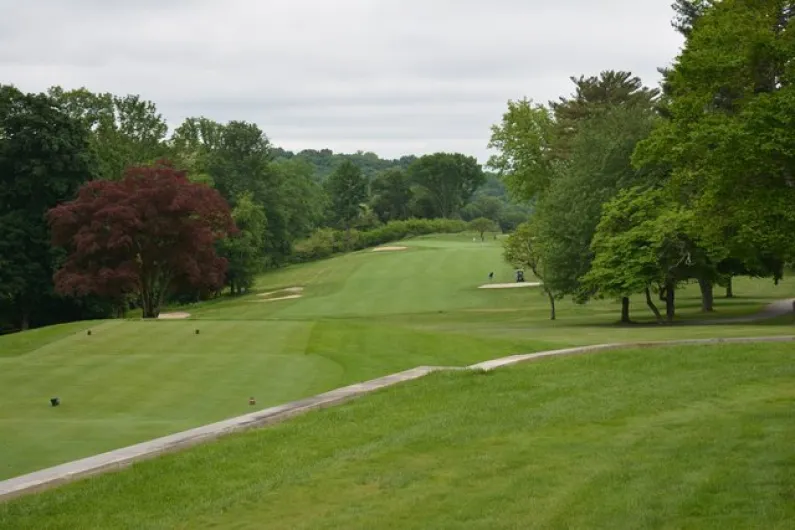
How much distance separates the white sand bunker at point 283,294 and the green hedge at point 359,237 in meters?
31.9

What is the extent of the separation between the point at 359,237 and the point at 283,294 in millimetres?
44574

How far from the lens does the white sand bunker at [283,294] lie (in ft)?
208

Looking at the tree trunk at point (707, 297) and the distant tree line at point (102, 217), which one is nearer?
the distant tree line at point (102, 217)

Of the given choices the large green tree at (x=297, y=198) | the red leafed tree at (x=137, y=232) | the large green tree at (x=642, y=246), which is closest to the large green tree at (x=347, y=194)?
the large green tree at (x=297, y=198)

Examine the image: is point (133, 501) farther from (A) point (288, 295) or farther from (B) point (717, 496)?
(A) point (288, 295)

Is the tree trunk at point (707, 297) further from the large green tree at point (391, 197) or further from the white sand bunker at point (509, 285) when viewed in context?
the large green tree at point (391, 197)

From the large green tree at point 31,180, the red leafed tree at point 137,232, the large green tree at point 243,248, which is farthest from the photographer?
the large green tree at point 243,248

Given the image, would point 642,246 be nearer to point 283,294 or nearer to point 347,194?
point 283,294

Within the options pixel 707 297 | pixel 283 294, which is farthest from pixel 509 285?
pixel 707 297

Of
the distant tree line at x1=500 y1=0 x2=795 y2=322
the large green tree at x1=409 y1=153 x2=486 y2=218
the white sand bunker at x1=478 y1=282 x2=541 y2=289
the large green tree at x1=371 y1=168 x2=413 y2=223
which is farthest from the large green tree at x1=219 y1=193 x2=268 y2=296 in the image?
the large green tree at x1=409 y1=153 x2=486 y2=218

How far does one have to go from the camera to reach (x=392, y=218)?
145500 millimetres

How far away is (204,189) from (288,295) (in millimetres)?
26045

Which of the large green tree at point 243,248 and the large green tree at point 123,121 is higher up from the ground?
the large green tree at point 123,121

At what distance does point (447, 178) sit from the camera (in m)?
152
